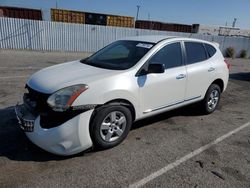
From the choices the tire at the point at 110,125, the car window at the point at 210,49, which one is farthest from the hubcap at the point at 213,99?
the tire at the point at 110,125

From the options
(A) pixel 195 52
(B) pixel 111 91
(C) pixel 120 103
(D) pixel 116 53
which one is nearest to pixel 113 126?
(C) pixel 120 103

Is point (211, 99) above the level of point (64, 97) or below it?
below

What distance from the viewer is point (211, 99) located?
5.07 metres

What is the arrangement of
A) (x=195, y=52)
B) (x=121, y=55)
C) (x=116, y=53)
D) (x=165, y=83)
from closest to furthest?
(x=165, y=83), (x=121, y=55), (x=116, y=53), (x=195, y=52)

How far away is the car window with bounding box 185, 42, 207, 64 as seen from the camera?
4.40 m

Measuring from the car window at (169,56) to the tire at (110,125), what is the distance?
3.35 ft

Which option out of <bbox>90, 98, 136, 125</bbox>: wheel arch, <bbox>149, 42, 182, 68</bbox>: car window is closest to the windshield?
<bbox>149, 42, 182, 68</bbox>: car window

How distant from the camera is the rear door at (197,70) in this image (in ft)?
14.3

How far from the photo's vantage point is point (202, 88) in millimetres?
4676

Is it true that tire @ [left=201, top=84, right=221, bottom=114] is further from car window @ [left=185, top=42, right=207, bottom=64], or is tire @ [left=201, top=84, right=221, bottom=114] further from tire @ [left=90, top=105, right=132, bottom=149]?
tire @ [left=90, top=105, right=132, bottom=149]

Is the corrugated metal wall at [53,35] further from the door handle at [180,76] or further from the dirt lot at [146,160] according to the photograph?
the door handle at [180,76]

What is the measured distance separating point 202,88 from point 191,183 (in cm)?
240

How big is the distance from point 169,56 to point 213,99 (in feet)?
5.93

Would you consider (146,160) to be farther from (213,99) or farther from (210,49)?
(210,49)
